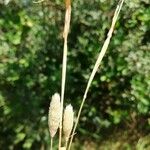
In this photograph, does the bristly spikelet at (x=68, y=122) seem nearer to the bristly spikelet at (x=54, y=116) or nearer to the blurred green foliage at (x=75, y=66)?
the bristly spikelet at (x=54, y=116)

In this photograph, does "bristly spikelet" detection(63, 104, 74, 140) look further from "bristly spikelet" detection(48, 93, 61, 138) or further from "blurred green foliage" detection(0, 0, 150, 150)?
"blurred green foliage" detection(0, 0, 150, 150)

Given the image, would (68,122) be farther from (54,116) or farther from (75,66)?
(75,66)

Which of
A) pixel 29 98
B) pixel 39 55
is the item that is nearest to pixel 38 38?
pixel 39 55

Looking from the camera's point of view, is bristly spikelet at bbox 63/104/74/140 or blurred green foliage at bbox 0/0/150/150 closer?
bristly spikelet at bbox 63/104/74/140

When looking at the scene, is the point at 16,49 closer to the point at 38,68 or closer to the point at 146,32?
the point at 38,68

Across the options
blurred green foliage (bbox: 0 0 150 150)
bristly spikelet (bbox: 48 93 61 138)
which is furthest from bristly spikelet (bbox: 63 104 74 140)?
blurred green foliage (bbox: 0 0 150 150)

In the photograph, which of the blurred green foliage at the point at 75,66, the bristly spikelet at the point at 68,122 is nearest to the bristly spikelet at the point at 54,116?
the bristly spikelet at the point at 68,122

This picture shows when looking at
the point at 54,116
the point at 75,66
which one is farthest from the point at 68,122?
the point at 75,66

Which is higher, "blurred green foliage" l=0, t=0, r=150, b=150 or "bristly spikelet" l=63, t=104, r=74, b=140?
"bristly spikelet" l=63, t=104, r=74, b=140
